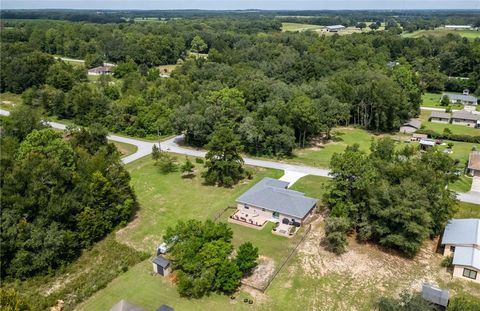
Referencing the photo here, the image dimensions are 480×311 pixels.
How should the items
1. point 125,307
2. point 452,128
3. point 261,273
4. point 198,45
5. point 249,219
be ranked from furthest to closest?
point 198,45, point 452,128, point 249,219, point 261,273, point 125,307

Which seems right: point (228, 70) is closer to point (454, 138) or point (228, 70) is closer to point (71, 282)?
point (454, 138)

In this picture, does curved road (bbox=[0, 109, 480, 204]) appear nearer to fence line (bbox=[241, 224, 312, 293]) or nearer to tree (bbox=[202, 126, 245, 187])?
tree (bbox=[202, 126, 245, 187])

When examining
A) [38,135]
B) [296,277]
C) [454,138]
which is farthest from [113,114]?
[454,138]

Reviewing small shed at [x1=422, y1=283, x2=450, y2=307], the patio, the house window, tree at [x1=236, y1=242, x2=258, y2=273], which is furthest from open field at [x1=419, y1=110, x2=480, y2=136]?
tree at [x1=236, y1=242, x2=258, y2=273]

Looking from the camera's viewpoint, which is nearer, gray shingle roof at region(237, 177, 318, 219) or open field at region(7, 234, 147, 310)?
open field at region(7, 234, 147, 310)

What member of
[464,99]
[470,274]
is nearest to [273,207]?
[470,274]

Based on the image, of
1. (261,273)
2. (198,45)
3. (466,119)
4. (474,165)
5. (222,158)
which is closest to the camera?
(261,273)

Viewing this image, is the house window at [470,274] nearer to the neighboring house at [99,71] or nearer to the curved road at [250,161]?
the curved road at [250,161]

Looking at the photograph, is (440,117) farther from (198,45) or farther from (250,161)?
(198,45)
